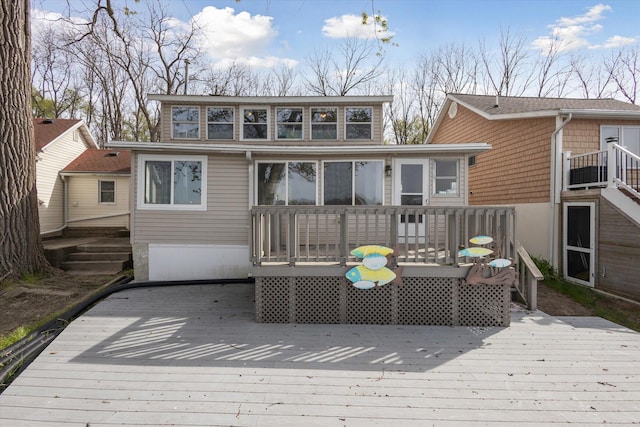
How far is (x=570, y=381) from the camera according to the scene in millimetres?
3342

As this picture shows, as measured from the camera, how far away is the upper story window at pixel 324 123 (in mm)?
8883

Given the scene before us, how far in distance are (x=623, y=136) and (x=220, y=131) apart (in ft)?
36.0

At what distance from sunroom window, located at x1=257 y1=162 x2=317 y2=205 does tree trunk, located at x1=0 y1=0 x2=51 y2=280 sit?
5131mm

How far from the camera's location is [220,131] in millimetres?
8867

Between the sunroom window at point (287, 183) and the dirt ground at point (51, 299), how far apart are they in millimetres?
4101

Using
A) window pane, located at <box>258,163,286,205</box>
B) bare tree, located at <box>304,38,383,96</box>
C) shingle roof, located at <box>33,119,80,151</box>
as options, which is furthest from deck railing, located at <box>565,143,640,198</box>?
shingle roof, located at <box>33,119,80,151</box>

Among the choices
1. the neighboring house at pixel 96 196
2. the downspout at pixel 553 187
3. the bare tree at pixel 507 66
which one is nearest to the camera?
the downspout at pixel 553 187

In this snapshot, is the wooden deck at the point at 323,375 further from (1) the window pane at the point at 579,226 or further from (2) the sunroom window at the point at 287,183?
(1) the window pane at the point at 579,226

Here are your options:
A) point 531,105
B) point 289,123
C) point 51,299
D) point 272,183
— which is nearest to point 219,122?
point 289,123

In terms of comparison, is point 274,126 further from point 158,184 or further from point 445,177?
point 445,177

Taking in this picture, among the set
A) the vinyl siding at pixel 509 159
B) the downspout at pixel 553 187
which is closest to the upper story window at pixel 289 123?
the vinyl siding at pixel 509 159

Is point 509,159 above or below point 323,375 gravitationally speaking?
above

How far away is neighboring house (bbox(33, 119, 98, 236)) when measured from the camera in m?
11.4

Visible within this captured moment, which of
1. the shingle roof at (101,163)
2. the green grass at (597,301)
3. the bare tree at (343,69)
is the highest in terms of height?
the bare tree at (343,69)
